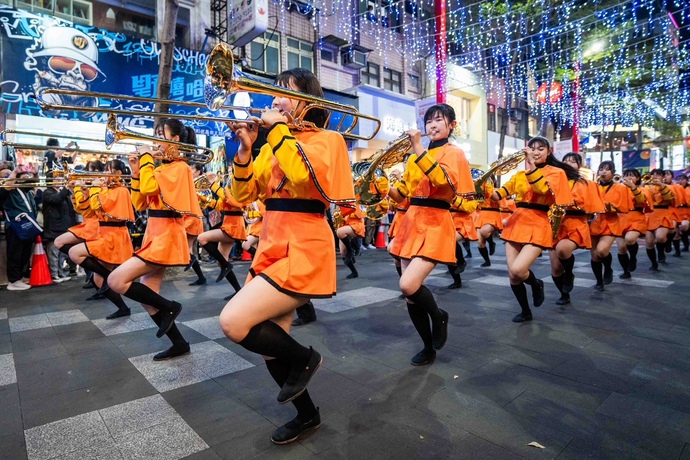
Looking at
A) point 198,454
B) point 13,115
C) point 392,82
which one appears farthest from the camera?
point 392,82

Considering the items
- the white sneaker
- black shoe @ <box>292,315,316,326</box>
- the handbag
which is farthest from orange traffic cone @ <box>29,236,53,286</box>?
black shoe @ <box>292,315,316,326</box>

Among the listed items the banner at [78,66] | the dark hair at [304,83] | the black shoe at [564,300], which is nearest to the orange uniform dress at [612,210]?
the black shoe at [564,300]

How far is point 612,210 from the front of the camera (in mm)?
6688

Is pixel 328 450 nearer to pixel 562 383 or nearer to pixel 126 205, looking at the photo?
pixel 562 383

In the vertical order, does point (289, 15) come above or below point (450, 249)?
above

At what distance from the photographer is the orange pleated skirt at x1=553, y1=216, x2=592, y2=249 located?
5605 millimetres

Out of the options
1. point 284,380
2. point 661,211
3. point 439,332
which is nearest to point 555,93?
point 661,211

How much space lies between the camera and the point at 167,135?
13.3ft

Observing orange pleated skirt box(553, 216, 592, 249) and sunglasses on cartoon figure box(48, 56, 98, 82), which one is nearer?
orange pleated skirt box(553, 216, 592, 249)

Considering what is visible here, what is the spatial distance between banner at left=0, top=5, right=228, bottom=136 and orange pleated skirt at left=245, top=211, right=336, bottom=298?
7.99m

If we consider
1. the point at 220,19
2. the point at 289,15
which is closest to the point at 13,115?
the point at 220,19

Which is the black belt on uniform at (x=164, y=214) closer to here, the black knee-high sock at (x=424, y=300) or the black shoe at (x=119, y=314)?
the black shoe at (x=119, y=314)

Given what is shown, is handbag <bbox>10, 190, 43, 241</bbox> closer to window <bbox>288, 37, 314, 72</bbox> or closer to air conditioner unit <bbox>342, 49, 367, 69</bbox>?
window <bbox>288, 37, 314, 72</bbox>

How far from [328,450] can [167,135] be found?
10.5ft
